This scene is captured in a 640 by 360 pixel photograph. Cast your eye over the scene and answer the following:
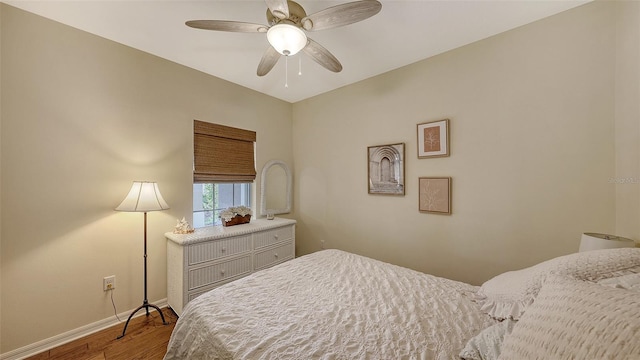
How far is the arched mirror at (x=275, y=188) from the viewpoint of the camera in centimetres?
322

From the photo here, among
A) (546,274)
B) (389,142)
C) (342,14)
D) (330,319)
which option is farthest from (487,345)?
(389,142)

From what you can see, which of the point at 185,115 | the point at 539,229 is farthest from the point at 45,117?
the point at 539,229

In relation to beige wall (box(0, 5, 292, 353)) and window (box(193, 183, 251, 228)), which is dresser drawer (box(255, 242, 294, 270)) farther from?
beige wall (box(0, 5, 292, 353))

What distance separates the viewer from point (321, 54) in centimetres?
175

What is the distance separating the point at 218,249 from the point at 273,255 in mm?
711

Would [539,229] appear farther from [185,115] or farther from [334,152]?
[185,115]

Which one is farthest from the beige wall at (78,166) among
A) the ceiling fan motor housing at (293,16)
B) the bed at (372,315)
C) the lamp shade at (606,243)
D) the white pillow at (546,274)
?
the lamp shade at (606,243)

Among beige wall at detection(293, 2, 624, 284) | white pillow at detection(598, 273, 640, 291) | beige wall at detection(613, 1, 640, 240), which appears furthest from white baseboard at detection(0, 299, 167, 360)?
beige wall at detection(613, 1, 640, 240)

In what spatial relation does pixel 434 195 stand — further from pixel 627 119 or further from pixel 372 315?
pixel 372 315

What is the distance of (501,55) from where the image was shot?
1.98m

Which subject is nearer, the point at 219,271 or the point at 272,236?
the point at 219,271

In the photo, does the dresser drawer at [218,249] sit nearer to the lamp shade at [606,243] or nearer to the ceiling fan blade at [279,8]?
the ceiling fan blade at [279,8]

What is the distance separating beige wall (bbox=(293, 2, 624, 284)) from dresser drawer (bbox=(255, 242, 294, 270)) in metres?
0.78

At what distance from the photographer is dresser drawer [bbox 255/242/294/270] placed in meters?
2.65
